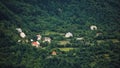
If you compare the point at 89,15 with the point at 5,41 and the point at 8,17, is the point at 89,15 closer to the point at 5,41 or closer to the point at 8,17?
the point at 8,17

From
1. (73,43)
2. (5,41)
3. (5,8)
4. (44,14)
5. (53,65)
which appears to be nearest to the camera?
(53,65)

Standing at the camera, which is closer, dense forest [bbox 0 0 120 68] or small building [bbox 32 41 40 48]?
dense forest [bbox 0 0 120 68]

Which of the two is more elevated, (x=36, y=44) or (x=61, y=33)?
(x=61, y=33)

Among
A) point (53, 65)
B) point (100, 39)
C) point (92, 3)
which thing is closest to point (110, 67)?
point (53, 65)

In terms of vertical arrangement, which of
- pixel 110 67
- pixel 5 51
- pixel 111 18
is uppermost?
pixel 111 18

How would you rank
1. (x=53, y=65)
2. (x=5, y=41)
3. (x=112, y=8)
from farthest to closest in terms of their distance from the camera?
(x=112, y=8), (x=5, y=41), (x=53, y=65)

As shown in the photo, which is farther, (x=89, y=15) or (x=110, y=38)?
(x=89, y=15)

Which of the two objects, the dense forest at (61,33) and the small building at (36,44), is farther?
the small building at (36,44)

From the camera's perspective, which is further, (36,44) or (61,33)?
(61,33)
